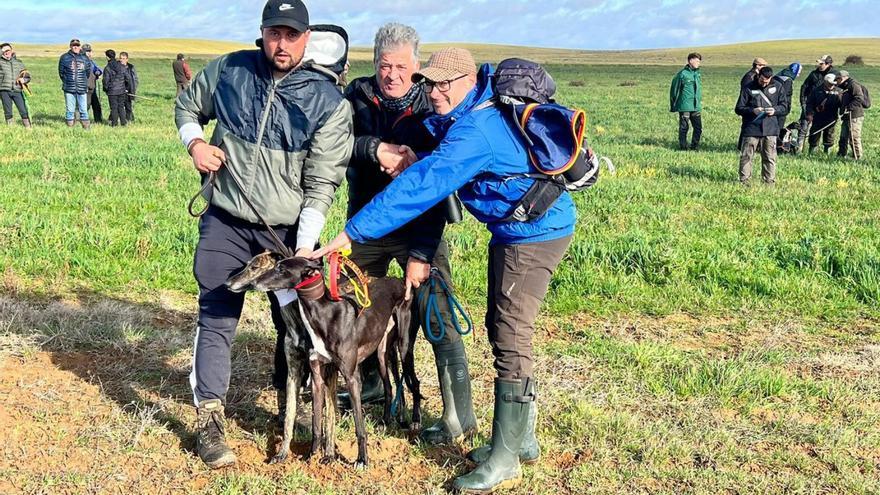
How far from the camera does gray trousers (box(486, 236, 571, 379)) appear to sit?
4.07 m

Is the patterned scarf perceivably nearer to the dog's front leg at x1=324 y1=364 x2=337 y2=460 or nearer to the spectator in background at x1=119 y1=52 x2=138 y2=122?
the dog's front leg at x1=324 y1=364 x2=337 y2=460

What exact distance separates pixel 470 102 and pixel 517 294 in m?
0.99

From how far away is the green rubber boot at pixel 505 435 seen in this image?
4.16 metres

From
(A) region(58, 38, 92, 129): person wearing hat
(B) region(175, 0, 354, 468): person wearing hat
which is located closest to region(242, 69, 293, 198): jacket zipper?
(B) region(175, 0, 354, 468): person wearing hat

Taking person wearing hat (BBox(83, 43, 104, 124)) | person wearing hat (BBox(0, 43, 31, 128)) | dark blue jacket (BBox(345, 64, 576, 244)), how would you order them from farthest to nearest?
person wearing hat (BBox(83, 43, 104, 124)) → person wearing hat (BBox(0, 43, 31, 128)) → dark blue jacket (BBox(345, 64, 576, 244))

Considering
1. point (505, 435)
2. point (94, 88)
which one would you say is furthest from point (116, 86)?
point (505, 435)

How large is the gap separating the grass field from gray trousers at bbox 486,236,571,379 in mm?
684

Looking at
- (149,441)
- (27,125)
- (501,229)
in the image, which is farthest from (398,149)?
(27,125)

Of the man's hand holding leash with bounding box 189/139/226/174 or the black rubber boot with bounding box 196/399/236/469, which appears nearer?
the man's hand holding leash with bounding box 189/139/226/174

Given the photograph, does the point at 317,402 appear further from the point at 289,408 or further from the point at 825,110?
the point at 825,110

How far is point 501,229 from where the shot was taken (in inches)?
160

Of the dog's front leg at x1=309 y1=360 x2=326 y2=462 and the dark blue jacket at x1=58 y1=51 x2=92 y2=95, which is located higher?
the dark blue jacket at x1=58 y1=51 x2=92 y2=95

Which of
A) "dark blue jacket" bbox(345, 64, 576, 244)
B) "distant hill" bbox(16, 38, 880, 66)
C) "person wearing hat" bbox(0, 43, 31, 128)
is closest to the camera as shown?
"dark blue jacket" bbox(345, 64, 576, 244)

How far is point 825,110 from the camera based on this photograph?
17.9 m
